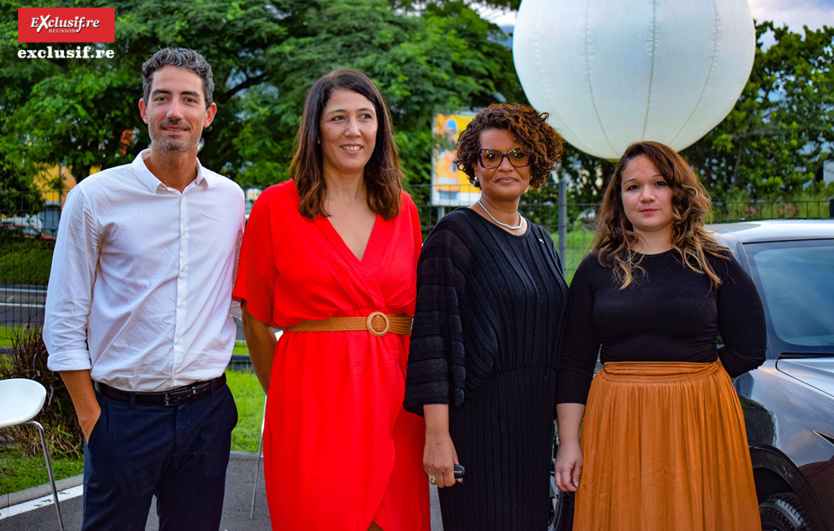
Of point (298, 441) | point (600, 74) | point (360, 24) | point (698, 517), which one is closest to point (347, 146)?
point (298, 441)

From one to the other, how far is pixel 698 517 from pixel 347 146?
157 centimetres

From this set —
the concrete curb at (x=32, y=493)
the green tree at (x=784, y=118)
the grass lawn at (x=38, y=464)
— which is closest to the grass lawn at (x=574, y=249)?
the grass lawn at (x=38, y=464)

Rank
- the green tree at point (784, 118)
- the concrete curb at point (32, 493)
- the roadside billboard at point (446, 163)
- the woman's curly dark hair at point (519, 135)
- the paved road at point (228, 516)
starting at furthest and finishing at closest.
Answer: the green tree at point (784, 118) → the roadside billboard at point (446, 163) → the concrete curb at point (32, 493) → the paved road at point (228, 516) → the woman's curly dark hair at point (519, 135)

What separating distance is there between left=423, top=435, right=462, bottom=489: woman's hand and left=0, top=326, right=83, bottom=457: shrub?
145 inches

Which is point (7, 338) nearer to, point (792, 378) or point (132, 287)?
point (132, 287)

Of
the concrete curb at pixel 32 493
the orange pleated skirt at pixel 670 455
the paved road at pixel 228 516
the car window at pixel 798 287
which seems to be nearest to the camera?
the orange pleated skirt at pixel 670 455

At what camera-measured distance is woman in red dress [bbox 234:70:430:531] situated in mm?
2125

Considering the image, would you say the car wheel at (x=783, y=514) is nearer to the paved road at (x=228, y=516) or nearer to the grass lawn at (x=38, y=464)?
the paved road at (x=228, y=516)

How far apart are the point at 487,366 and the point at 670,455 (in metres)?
0.61

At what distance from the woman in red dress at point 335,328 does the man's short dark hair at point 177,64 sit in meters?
0.40

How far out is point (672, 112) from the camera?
4754 mm

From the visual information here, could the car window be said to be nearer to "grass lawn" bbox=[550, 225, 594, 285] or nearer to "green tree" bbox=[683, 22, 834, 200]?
"grass lawn" bbox=[550, 225, 594, 285]

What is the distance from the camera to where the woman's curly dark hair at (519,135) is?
226cm

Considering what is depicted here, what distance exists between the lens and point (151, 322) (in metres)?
2.21
